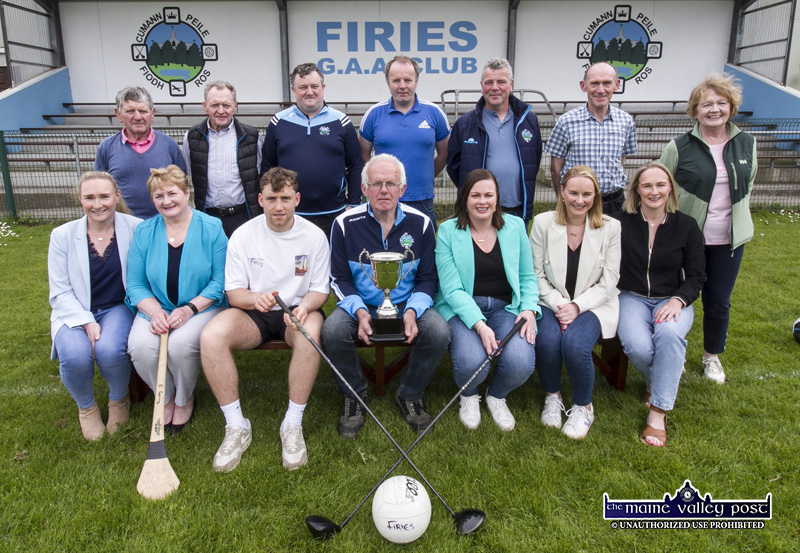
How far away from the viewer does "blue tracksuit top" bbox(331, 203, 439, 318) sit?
3.17 metres

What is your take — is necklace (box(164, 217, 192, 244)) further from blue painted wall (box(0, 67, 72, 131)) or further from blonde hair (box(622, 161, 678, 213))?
blue painted wall (box(0, 67, 72, 131))

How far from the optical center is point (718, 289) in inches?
136

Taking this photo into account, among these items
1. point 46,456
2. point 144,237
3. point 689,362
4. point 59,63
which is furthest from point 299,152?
point 59,63

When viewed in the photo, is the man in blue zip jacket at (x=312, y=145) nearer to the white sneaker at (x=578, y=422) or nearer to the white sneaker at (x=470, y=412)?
the white sneaker at (x=470, y=412)

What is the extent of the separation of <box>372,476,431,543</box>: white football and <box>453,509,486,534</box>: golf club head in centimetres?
15

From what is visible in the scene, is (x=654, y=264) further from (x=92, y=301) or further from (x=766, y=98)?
(x=766, y=98)

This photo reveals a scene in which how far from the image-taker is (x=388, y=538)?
2.17m

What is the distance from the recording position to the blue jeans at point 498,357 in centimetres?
299

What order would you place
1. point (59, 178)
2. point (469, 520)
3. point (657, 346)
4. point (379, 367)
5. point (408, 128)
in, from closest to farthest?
point (469, 520), point (657, 346), point (379, 367), point (408, 128), point (59, 178)

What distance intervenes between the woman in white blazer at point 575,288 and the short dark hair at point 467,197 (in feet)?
0.89

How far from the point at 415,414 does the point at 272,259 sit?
4.03ft

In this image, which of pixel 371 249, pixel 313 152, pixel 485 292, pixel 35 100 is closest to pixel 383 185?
pixel 371 249

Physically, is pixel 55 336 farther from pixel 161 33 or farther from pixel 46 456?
pixel 161 33

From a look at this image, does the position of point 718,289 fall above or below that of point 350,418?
above
